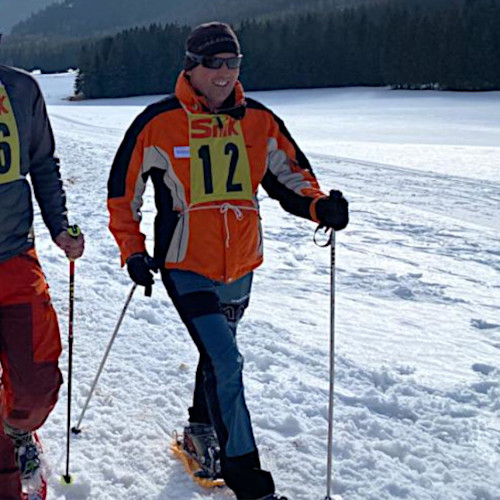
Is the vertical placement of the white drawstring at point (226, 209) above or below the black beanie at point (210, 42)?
below

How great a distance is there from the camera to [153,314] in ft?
19.0

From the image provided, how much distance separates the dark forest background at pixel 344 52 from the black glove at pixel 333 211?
176 ft

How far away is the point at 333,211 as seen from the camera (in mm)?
3330

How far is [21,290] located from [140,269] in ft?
1.64

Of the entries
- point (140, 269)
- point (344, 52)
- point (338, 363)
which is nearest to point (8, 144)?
point (140, 269)

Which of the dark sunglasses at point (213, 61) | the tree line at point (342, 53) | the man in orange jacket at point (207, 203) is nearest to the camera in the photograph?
the man in orange jacket at point (207, 203)

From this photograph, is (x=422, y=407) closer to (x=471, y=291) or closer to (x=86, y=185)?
(x=471, y=291)

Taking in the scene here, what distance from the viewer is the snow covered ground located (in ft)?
11.6

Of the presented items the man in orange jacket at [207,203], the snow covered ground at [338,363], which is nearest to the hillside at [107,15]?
the snow covered ground at [338,363]

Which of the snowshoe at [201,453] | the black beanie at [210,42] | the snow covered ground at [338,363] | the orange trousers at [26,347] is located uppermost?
the black beanie at [210,42]

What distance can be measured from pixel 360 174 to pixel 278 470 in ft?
36.2

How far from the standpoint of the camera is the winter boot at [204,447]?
11.3 feet

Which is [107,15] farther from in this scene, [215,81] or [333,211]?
[333,211]

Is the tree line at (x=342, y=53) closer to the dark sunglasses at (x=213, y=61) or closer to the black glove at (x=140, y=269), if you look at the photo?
the dark sunglasses at (x=213, y=61)
